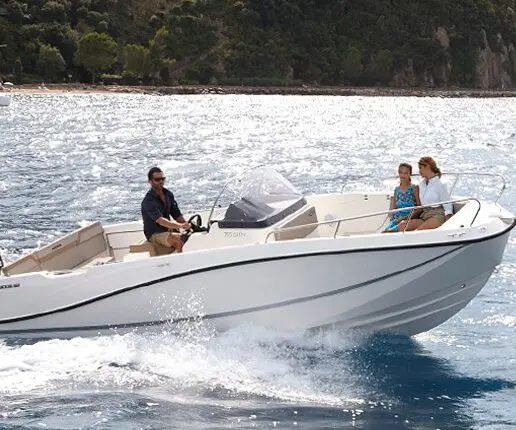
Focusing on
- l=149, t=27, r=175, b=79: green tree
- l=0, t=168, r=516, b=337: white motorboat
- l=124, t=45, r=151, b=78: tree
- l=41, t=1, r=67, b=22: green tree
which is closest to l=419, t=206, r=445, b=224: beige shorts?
l=0, t=168, r=516, b=337: white motorboat

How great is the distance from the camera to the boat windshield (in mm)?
10383

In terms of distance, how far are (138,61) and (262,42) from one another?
25819 millimetres

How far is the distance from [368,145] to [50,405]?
135 ft

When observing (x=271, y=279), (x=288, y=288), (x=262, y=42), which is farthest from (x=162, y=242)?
(x=262, y=42)

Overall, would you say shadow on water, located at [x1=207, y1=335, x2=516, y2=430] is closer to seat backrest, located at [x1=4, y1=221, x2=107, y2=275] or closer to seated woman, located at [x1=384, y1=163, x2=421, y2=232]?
seated woman, located at [x1=384, y1=163, x2=421, y2=232]

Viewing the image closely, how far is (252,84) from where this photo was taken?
137m

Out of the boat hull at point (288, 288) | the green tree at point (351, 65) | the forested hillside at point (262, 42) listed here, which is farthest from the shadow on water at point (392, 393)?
the green tree at point (351, 65)

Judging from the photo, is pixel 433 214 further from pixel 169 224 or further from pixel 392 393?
pixel 169 224

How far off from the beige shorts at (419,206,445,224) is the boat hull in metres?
0.69

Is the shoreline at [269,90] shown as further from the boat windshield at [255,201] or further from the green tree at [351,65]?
the boat windshield at [255,201]

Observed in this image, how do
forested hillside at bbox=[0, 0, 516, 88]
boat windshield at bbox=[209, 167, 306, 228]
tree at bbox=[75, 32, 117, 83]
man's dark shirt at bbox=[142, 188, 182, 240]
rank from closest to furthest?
boat windshield at bbox=[209, 167, 306, 228] → man's dark shirt at bbox=[142, 188, 182, 240] → tree at bbox=[75, 32, 117, 83] → forested hillside at bbox=[0, 0, 516, 88]

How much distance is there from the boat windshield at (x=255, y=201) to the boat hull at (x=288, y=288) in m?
0.82

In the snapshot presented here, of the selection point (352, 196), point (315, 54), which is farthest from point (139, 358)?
point (315, 54)

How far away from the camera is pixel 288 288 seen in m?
9.66
